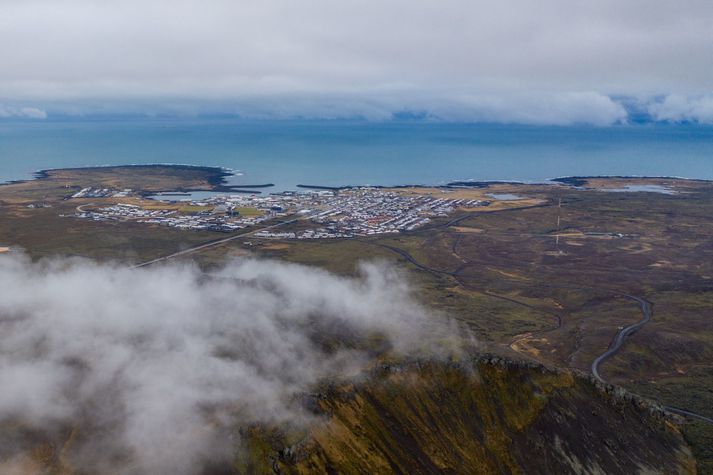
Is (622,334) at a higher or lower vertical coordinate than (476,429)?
higher

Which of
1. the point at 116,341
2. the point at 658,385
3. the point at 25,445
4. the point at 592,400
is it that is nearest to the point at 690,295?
the point at 658,385

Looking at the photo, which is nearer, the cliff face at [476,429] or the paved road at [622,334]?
→ the cliff face at [476,429]

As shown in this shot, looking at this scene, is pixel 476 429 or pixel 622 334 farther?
pixel 622 334

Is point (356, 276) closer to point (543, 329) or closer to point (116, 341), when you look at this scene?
point (543, 329)

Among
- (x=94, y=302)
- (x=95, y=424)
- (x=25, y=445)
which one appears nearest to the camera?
(x=25, y=445)

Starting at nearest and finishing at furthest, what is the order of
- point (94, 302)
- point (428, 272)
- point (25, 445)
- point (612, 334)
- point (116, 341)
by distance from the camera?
point (25, 445)
point (116, 341)
point (94, 302)
point (612, 334)
point (428, 272)

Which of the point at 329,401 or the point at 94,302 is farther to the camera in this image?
the point at 94,302

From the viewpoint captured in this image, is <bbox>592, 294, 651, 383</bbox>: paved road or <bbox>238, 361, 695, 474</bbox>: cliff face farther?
<bbox>592, 294, 651, 383</bbox>: paved road

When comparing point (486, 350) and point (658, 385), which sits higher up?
point (486, 350)
